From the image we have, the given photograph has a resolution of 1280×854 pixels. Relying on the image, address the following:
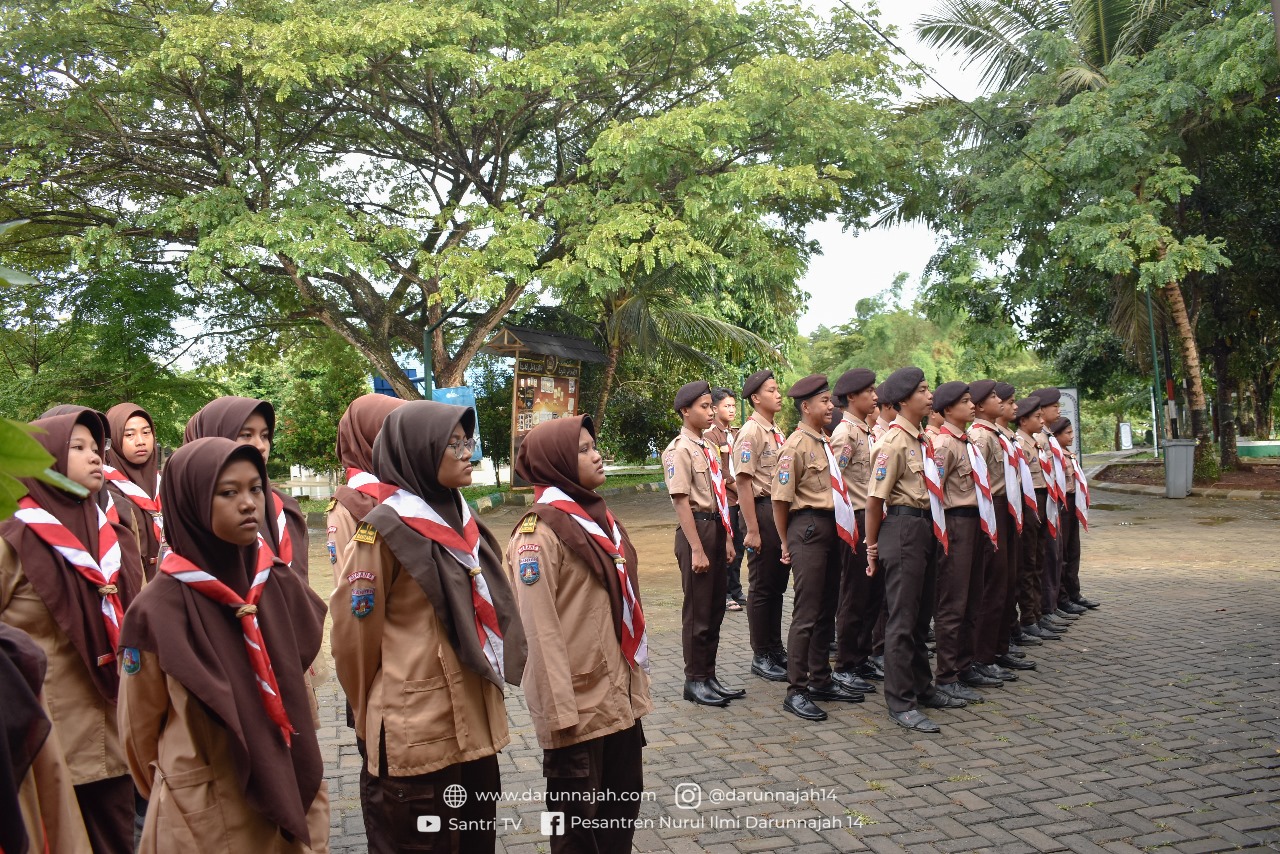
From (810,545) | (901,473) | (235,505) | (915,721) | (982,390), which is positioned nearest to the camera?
(235,505)

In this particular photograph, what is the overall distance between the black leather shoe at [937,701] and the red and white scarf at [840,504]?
0.98 metres

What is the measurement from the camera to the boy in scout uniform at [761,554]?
680cm

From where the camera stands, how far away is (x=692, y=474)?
21.6 ft

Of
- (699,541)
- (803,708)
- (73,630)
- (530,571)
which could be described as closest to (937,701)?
(803,708)

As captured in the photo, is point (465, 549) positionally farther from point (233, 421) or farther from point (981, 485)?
point (981, 485)

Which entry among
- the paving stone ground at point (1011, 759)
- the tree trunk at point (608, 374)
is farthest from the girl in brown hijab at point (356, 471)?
the tree trunk at point (608, 374)

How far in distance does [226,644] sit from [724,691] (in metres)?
4.09

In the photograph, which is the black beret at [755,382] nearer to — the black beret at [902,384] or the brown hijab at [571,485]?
the black beret at [902,384]

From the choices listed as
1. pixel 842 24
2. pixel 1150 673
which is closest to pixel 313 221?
pixel 842 24

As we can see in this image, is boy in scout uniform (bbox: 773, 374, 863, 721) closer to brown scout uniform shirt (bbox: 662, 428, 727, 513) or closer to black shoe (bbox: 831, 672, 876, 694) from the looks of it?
black shoe (bbox: 831, 672, 876, 694)

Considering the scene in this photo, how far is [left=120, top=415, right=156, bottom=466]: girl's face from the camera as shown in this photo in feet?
17.3

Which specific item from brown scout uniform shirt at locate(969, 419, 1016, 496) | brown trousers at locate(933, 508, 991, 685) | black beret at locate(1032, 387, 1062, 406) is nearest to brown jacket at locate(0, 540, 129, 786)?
brown trousers at locate(933, 508, 991, 685)

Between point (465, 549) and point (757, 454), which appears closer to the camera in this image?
point (465, 549)

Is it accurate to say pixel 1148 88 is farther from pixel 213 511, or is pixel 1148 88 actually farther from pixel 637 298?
pixel 213 511
